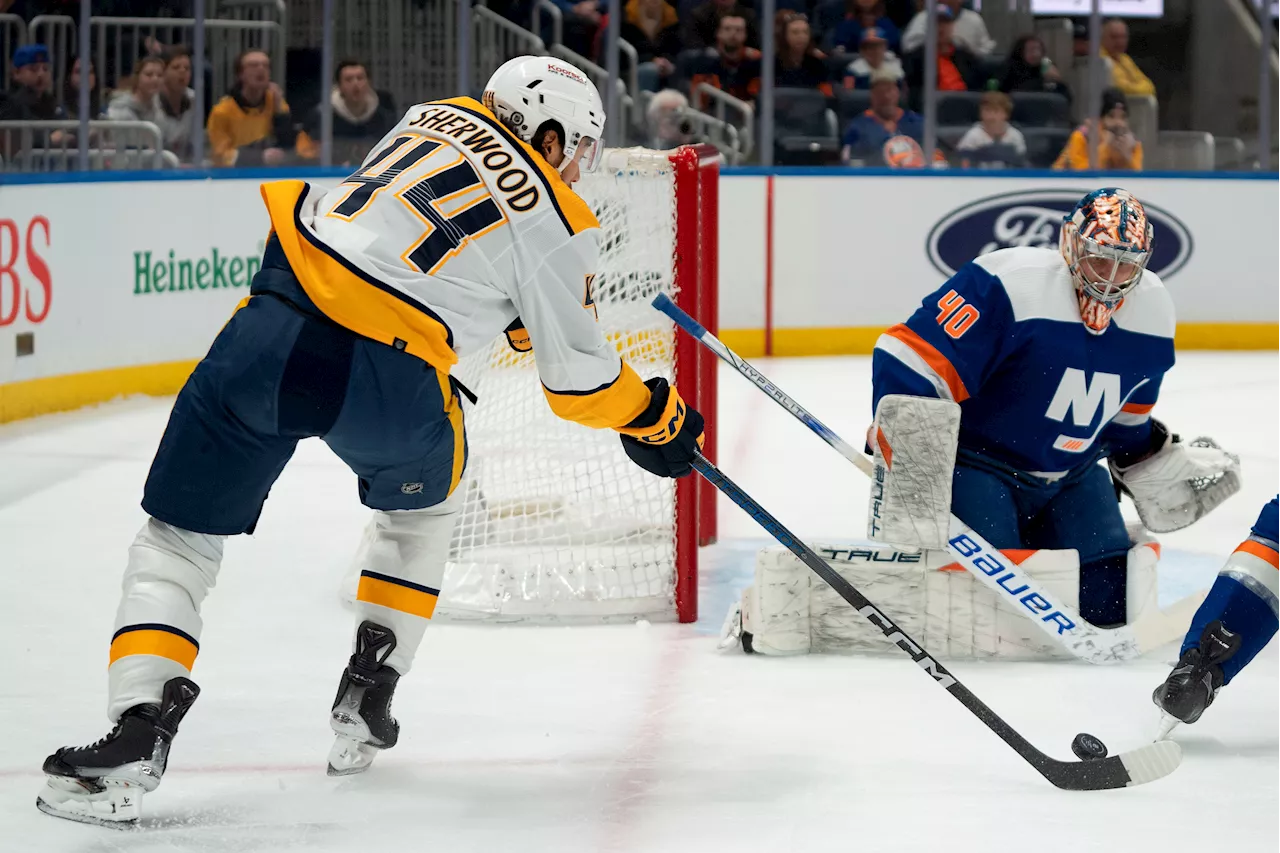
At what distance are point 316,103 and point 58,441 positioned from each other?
223 centimetres

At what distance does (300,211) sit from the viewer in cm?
236

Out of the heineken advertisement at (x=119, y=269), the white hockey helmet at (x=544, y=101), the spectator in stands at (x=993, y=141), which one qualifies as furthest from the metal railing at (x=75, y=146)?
the white hockey helmet at (x=544, y=101)

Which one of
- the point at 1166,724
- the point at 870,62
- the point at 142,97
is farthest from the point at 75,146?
the point at 1166,724

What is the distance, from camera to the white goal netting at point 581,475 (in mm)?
3549

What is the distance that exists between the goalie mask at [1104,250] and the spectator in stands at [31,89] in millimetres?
4237

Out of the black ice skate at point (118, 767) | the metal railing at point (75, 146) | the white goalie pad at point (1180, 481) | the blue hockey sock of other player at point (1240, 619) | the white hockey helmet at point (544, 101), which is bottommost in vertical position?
the black ice skate at point (118, 767)

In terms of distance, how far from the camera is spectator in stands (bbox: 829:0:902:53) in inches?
328

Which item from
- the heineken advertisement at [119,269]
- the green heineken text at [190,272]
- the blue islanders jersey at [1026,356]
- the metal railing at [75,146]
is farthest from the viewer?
the green heineken text at [190,272]

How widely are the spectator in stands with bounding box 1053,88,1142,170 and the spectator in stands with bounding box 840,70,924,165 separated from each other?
28.5 inches

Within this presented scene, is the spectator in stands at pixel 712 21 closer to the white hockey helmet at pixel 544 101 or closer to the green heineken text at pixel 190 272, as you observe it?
the green heineken text at pixel 190 272

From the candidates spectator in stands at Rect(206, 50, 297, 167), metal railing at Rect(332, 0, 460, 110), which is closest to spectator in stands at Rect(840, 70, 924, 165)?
metal railing at Rect(332, 0, 460, 110)

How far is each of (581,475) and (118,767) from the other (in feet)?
5.38

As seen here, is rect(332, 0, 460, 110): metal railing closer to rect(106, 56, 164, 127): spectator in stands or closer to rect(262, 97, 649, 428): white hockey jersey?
rect(106, 56, 164, 127): spectator in stands

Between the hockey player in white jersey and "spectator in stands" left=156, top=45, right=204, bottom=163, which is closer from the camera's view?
the hockey player in white jersey
